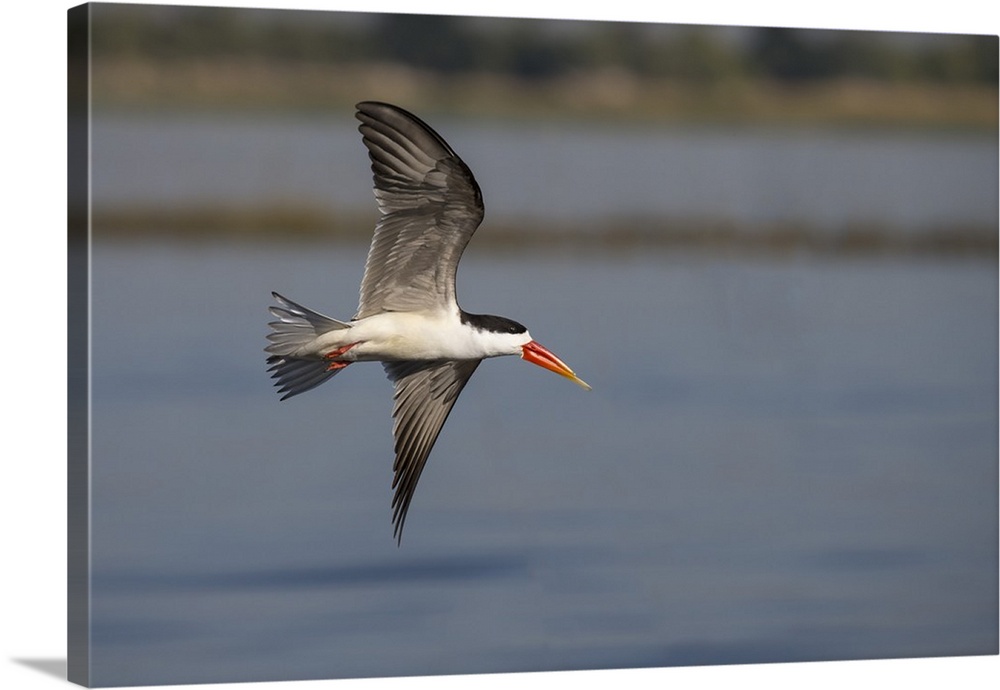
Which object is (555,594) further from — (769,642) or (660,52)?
(660,52)

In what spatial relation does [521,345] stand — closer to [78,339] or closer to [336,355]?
[336,355]

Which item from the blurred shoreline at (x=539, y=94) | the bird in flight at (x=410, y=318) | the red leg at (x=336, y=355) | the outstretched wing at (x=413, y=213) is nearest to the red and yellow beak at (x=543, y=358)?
the bird in flight at (x=410, y=318)

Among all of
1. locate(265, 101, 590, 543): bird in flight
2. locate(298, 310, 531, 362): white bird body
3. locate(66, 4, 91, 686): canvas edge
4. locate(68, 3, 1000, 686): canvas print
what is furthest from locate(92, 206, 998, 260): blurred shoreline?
locate(298, 310, 531, 362): white bird body

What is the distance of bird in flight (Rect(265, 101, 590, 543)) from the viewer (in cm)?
826

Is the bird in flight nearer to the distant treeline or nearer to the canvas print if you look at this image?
the canvas print

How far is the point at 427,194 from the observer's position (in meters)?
8.32

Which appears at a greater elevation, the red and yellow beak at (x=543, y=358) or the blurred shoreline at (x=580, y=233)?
the blurred shoreline at (x=580, y=233)

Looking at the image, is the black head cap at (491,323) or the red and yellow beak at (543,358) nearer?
the black head cap at (491,323)

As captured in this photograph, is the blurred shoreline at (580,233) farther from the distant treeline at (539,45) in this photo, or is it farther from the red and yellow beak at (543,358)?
the distant treeline at (539,45)

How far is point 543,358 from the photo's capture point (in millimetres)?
8812

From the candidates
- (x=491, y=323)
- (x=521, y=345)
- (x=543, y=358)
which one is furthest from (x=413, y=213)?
(x=543, y=358)

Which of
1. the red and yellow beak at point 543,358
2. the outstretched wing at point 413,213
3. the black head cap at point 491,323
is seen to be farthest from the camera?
the red and yellow beak at point 543,358

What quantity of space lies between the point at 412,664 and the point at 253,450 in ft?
3.61

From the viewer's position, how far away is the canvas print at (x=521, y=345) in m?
8.33
